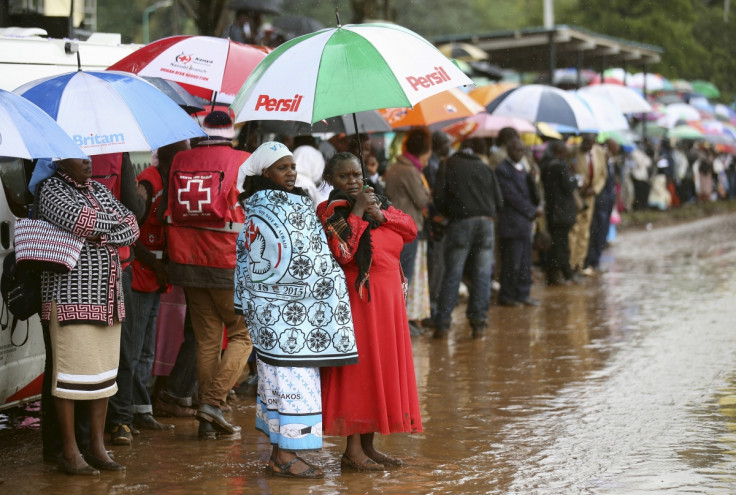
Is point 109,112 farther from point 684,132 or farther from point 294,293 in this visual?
point 684,132

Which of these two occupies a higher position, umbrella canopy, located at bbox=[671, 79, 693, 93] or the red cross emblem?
umbrella canopy, located at bbox=[671, 79, 693, 93]

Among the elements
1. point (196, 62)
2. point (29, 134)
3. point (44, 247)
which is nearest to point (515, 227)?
point (196, 62)

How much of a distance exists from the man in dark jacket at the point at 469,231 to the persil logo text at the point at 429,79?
5.23 m

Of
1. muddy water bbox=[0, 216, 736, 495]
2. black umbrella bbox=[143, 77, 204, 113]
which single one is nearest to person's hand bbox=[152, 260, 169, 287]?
muddy water bbox=[0, 216, 736, 495]

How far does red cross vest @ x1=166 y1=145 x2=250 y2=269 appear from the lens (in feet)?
24.6

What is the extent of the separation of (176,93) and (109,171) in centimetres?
136

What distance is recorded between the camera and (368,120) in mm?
10492

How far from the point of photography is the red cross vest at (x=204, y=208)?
750cm

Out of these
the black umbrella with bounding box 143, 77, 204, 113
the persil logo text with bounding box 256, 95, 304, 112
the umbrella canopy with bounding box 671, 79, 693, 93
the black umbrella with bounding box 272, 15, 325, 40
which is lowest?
the persil logo text with bounding box 256, 95, 304, 112

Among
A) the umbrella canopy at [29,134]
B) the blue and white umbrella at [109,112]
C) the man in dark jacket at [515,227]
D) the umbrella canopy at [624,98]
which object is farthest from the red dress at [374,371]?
the umbrella canopy at [624,98]

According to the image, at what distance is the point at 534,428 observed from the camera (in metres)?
7.75

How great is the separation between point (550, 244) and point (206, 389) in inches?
350

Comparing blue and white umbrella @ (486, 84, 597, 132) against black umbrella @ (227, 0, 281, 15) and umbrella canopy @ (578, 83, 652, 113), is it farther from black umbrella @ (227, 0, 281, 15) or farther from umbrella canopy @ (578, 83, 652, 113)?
umbrella canopy @ (578, 83, 652, 113)

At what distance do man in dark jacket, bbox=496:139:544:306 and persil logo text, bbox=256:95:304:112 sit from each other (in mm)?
7279
